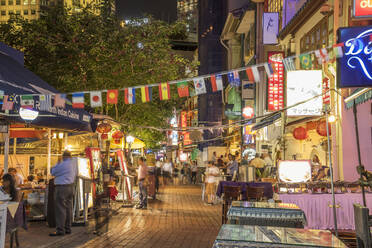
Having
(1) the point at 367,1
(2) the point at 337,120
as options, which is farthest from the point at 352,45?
(2) the point at 337,120

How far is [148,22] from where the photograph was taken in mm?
21500

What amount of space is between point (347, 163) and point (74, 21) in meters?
13.8

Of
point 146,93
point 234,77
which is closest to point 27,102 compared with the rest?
point 146,93

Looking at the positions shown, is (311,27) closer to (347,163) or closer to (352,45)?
(347,163)

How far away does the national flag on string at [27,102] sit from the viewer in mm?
9586

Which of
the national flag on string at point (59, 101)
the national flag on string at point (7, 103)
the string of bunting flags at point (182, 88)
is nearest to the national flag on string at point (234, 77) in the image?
the string of bunting flags at point (182, 88)

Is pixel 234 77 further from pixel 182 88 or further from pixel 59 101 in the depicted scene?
pixel 59 101

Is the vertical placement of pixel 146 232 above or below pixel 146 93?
below

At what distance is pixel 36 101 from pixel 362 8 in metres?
7.77

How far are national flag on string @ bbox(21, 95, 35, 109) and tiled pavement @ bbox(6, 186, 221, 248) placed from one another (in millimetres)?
2898

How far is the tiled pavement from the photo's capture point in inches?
369

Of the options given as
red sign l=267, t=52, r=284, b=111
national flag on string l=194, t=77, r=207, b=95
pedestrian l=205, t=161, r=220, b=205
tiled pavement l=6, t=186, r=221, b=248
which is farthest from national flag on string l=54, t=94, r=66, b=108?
red sign l=267, t=52, r=284, b=111

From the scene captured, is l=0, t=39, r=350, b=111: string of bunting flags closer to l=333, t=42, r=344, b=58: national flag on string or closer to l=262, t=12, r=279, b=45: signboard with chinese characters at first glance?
l=333, t=42, r=344, b=58: national flag on string

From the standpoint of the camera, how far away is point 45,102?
1041cm
